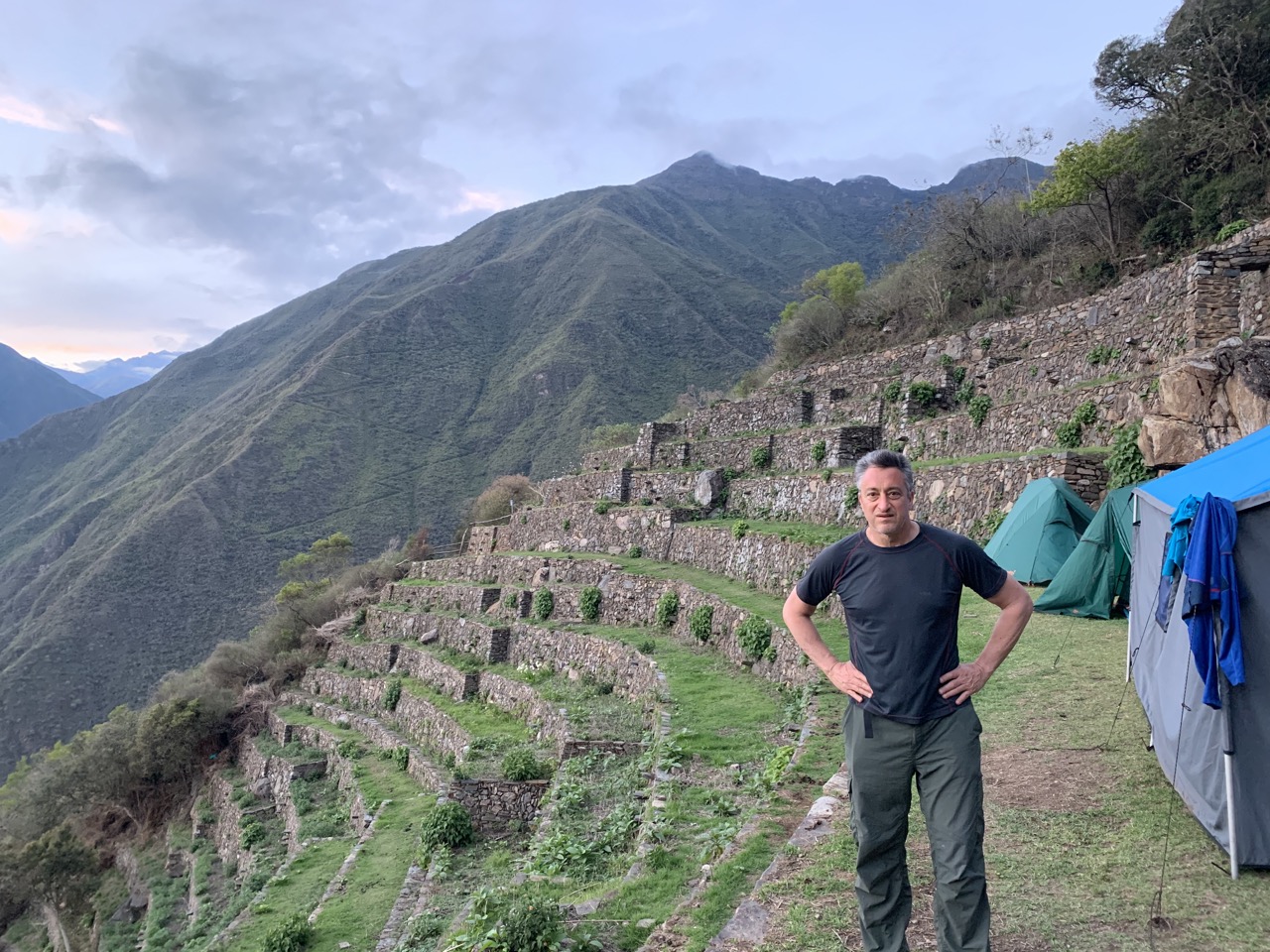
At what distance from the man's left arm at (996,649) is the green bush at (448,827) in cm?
976

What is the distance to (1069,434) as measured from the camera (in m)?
12.9

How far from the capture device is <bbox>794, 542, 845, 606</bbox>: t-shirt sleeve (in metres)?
3.38

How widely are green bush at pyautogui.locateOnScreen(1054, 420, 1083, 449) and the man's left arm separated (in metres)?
10.9

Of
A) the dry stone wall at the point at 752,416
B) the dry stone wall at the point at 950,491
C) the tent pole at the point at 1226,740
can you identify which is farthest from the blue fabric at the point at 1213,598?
the dry stone wall at the point at 752,416

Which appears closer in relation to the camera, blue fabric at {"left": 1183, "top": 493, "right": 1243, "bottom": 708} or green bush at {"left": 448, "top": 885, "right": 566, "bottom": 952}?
blue fabric at {"left": 1183, "top": 493, "right": 1243, "bottom": 708}

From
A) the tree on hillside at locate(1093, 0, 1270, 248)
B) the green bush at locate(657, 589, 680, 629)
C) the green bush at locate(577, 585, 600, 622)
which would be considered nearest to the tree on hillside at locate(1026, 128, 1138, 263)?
the tree on hillside at locate(1093, 0, 1270, 248)

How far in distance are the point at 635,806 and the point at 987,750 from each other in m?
3.46

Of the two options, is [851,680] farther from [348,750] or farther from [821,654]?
[348,750]

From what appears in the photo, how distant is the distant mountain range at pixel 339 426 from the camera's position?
154ft

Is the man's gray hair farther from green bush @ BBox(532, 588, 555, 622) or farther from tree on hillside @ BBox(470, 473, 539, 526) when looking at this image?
tree on hillside @ BBox(470, 473, 539, 526)

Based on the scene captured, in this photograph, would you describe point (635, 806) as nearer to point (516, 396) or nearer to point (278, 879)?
point (278, 879)

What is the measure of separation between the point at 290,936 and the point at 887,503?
10337mm

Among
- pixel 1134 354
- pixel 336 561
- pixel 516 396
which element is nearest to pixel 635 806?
pixel 1134 354

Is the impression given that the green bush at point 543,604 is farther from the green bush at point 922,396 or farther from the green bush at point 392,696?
the green bush at point 922,396
